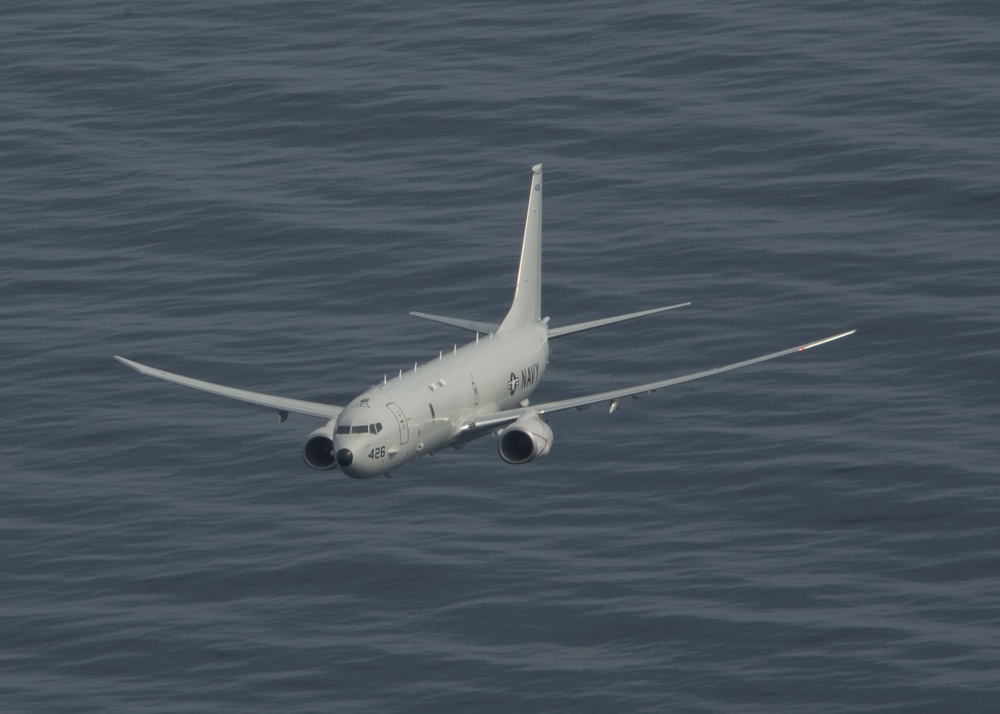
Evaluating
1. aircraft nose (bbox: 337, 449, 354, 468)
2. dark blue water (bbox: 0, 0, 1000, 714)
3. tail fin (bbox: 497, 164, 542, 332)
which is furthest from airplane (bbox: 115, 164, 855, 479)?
dark blue water (bbox: 0, 0, 1000, 714)

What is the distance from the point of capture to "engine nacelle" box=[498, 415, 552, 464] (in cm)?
8788

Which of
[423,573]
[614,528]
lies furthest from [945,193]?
[423,573]

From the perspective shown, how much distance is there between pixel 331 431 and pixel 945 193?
6268 centimetres

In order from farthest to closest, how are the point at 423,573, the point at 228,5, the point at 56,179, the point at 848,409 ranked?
the point at 228,5 < the point at 56,179 < the point at 848,409 < the point at 423,573

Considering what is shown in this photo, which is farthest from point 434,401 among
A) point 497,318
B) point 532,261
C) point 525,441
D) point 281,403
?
point 497,318

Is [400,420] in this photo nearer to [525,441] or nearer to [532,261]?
[525,441]

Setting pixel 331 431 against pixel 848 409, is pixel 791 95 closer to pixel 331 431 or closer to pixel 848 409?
pixel 848 409

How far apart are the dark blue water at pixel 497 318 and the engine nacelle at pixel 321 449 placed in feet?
49.1

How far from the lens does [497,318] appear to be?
124438 mm

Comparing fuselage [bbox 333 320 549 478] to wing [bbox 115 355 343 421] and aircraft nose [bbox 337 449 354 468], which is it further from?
wing [bbox 115 355 343 421]

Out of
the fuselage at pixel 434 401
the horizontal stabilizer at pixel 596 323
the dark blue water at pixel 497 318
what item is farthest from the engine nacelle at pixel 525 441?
the dark blue water at pixel 497 318

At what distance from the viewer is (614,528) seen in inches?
4141

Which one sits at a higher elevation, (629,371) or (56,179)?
(56,179)

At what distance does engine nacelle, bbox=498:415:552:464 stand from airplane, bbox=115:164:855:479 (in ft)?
0.14
